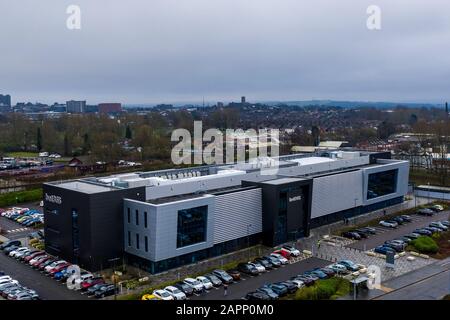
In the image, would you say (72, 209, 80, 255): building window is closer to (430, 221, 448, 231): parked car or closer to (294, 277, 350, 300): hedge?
(294, 277, 350, 300): hedge

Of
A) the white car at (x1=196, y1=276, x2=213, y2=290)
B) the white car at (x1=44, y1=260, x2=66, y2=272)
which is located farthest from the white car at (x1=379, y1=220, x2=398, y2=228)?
the white car at (x1=44, y1=260, x2=66, y2=272)

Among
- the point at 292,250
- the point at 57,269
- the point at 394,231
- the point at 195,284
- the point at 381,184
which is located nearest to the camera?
the point at 195,284

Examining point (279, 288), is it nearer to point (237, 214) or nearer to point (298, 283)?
point (298, 283)

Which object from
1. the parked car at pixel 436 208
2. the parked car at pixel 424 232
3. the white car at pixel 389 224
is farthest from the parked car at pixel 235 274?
the parked car at pixel 436 208

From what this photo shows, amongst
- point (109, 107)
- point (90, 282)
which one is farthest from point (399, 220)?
point (109, 107)

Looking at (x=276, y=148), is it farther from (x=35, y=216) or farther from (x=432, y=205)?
(x=35, y=216)
